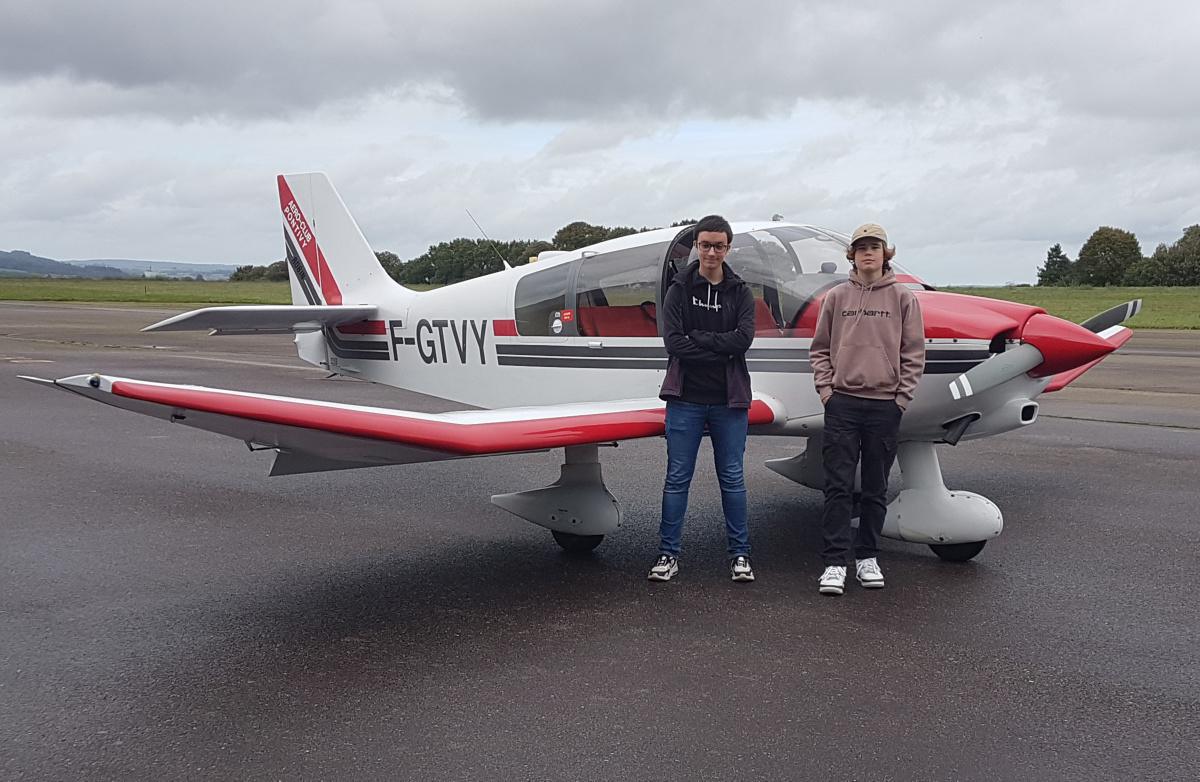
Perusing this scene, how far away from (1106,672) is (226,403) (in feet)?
12.6

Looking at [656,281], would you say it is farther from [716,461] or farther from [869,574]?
[869,574]

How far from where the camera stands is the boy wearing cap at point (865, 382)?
497 cm

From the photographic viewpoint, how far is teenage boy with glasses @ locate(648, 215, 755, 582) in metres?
5.12

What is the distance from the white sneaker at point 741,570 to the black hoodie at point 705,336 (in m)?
0.83

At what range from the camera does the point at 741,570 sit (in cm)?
523

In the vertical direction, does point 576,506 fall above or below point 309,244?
below

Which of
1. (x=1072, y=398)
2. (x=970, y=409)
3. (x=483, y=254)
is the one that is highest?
(x=483, y=254)

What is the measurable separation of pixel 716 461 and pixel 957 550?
151 centimetres

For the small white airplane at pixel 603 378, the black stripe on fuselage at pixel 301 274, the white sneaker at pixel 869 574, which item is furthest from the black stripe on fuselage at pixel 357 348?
the white sneaker at pixel 869 574

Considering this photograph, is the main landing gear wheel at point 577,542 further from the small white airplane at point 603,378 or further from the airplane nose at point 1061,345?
the airplane nose at point 1061,345

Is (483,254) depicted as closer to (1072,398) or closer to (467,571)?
(467,571)

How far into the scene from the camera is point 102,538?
620 centimetres

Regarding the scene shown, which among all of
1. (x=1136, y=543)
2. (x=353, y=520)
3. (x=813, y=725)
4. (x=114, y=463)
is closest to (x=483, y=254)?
(x=353, y=520)

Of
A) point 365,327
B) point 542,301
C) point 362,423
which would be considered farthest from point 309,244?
point 362,423
